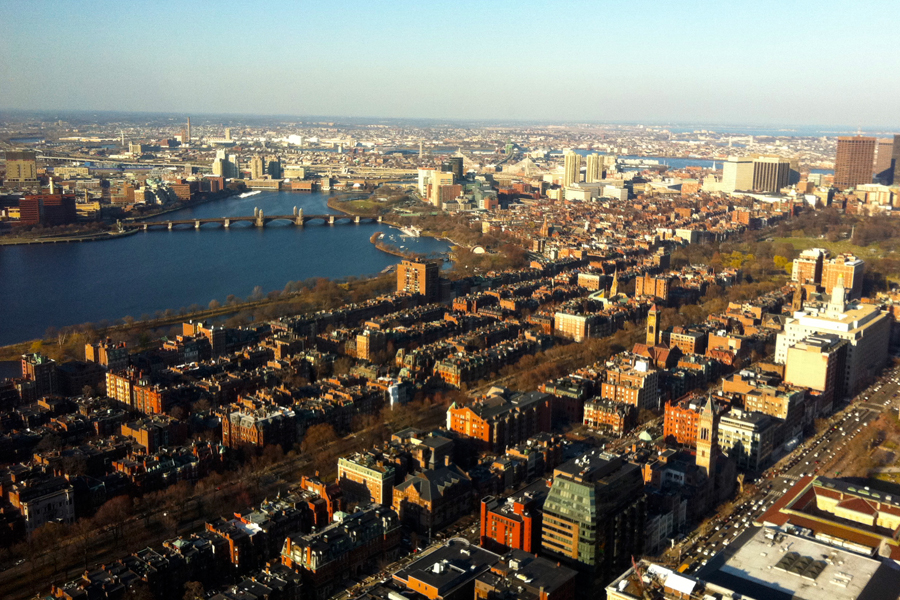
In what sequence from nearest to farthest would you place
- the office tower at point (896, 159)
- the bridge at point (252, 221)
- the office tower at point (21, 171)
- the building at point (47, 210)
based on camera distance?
the building at point (47, 210) → the bridge at point (252, 221) → the office tower at point (21, 171) → the office tower at point (896, 159)

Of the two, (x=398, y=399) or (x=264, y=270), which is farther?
(x=264, y=270)

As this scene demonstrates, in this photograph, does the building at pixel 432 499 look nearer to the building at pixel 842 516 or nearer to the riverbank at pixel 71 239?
the building at pixel 842 516

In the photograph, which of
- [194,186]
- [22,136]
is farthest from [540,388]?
[22,136]

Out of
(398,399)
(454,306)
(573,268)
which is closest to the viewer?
(398,399)

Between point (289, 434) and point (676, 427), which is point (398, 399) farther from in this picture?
point (676, 427)

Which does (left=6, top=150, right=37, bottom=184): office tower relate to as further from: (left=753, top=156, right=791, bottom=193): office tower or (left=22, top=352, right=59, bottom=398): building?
(left=753, top=156, right=791, bottom=193): office tower

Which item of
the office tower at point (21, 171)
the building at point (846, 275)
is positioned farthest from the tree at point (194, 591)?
the office tower at point (21, 171)
